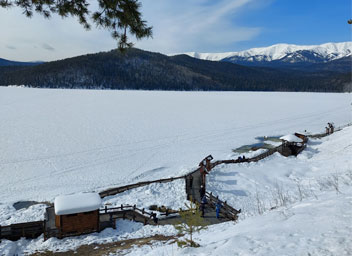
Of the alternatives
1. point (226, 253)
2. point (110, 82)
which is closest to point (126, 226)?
point (226, 253)

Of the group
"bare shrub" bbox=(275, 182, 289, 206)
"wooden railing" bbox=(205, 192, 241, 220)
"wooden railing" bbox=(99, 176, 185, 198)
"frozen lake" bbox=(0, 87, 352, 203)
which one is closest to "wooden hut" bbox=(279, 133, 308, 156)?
"frozen lake" bbox=(0, 87, 352, 203)

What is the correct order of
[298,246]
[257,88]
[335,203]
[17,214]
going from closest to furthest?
[298,246] → [335,203] → [17,214] → [257,88]

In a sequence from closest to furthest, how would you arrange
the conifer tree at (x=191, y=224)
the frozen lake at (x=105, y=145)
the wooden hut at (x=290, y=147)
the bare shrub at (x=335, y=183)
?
1. the conifer tree at (x=191, y=224)
2. the bare shrub at (x=335, y=183)
3. the frozen lake at (x=105, y=145)
4. the wooden hut at (x=290, y=147)

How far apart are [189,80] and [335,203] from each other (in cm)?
19430

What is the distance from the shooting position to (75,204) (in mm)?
13219

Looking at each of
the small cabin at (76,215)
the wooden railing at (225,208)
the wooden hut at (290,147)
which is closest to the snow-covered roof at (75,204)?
the small cabin at (76,215)

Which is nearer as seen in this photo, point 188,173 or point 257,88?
point 188,173

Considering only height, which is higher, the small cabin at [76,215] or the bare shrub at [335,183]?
the bare shrub at [335,183]

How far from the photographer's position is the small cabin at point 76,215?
12.9 meters

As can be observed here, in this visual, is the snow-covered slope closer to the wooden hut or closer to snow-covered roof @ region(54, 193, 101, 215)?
the wooden hut

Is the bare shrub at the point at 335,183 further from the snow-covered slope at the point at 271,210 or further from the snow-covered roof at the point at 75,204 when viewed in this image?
the snow-covered roof at the point at 75,204

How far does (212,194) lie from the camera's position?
58.4ft

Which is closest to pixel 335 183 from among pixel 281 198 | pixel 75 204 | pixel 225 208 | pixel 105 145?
pixel 281 198

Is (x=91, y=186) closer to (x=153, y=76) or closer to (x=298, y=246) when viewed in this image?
(x=298, y=246)
